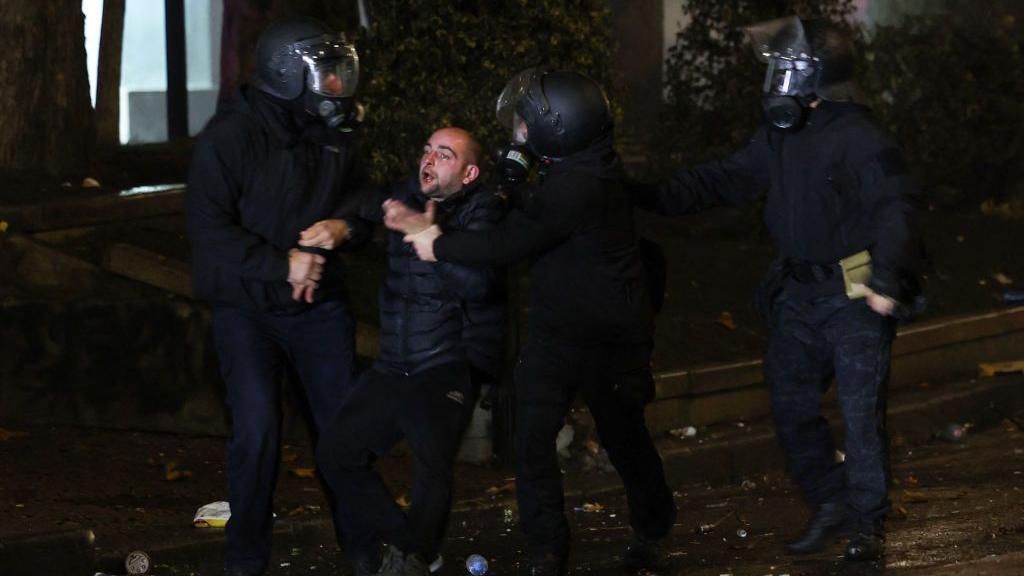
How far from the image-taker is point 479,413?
820 centimetres

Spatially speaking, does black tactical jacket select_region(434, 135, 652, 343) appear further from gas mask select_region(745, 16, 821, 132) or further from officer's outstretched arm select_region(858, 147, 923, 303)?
officer's outstretched arm select_region(858, 147, 923, 303)

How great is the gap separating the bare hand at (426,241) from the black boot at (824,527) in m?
1.72

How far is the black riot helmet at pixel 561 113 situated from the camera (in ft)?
20.0

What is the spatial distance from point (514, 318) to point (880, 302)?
2.28 m

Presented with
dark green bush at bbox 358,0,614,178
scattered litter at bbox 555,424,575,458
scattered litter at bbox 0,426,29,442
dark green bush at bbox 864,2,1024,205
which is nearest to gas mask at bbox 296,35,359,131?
scattered litter at bbox 555,424,575,458

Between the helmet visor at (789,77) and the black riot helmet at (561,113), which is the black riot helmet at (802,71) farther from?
the black riot helmet at (561,113)

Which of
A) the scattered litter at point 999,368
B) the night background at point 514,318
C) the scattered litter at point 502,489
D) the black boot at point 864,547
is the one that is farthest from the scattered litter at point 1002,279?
the black boot at point 864,547

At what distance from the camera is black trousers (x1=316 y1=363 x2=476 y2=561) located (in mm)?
6023

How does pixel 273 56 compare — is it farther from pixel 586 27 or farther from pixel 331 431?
pixel 586 27

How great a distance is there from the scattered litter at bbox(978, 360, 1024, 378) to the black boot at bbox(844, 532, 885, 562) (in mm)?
4167

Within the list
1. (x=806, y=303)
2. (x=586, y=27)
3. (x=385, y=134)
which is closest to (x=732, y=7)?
(x=586, y=27)

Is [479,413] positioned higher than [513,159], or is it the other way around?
[513,159]

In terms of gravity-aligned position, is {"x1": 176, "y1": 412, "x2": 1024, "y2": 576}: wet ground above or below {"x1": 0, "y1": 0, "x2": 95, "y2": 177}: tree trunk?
below

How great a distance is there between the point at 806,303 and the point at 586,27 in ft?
12.9
